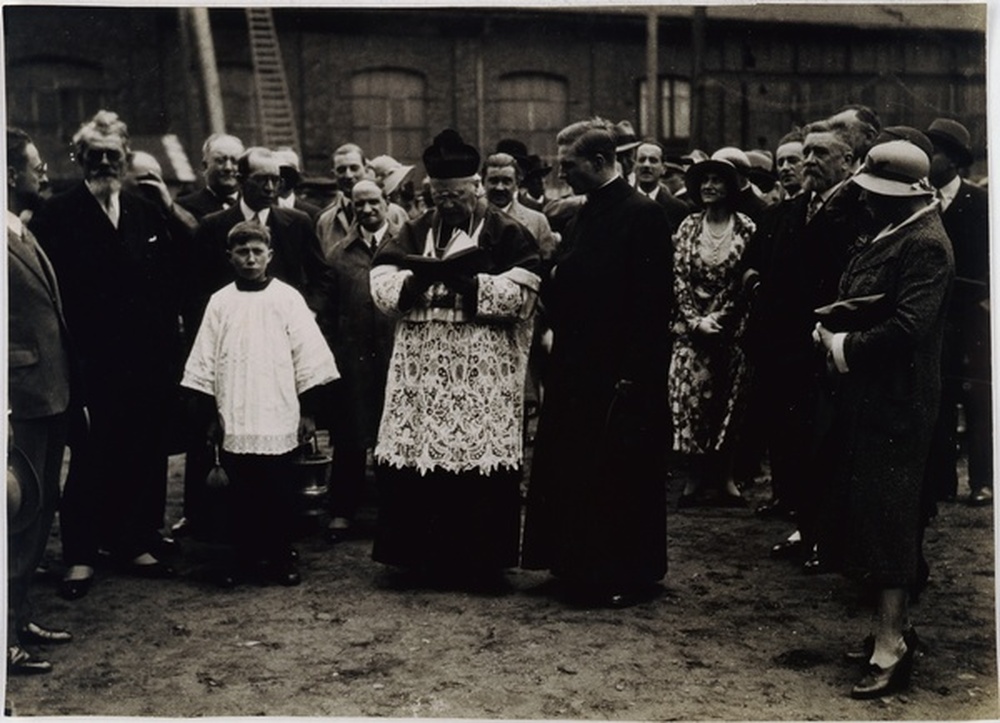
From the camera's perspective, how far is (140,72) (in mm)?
14102

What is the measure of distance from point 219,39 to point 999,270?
1329 cm

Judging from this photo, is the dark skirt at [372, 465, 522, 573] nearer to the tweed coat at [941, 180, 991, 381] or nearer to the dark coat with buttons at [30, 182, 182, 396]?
the dark coat with buttons at [30, 182, 182, 396]

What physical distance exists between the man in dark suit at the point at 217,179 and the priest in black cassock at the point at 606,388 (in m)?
1.98

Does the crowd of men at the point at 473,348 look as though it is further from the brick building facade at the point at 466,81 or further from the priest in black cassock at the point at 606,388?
the brick building facade at the point at 466,81

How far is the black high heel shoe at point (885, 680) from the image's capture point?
399cm

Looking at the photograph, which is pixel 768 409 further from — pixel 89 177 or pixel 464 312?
pixel 89 177

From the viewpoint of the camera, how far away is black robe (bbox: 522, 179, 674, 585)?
4.84 m

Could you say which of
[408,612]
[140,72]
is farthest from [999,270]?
[140,72]

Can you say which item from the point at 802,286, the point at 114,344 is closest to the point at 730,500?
the point at 802,286

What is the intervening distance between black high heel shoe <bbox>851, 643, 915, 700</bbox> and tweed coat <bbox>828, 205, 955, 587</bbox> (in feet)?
0.85

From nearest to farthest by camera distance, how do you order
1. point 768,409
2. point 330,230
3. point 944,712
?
point 944,712, point 768,409, point 330,230

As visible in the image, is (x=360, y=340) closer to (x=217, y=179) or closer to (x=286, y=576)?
(x=217, y=179)

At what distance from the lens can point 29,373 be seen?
4328 millimetres

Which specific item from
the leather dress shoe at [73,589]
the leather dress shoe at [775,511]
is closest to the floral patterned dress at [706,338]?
the leather dress shoe at [775,511]
